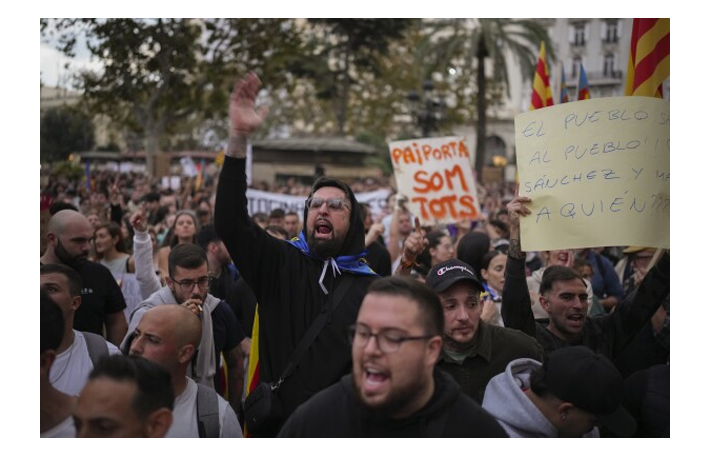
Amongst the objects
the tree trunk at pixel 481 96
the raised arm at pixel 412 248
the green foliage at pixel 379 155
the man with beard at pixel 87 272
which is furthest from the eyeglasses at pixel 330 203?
the green foliage at pixel 379 155

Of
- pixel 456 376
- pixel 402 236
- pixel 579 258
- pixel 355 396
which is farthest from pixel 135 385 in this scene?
pixel 402 236

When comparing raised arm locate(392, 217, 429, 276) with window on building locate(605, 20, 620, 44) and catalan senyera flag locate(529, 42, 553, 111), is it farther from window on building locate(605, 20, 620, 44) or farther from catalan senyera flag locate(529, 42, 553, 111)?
catalan senyera flag locate(529, 42, 553, 111)

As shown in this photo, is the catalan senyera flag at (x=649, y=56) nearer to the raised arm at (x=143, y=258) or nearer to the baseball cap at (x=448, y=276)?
the baseball cap at (x=448, y=276)

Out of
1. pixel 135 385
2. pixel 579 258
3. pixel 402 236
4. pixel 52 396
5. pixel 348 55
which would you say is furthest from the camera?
pixel 348 55

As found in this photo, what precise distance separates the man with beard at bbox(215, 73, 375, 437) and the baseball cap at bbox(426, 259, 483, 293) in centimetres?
29

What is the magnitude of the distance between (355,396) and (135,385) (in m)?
0.78

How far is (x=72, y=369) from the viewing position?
3562 mm

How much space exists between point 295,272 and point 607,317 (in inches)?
70.3

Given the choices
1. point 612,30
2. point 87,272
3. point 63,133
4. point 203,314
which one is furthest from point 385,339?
point 612,30

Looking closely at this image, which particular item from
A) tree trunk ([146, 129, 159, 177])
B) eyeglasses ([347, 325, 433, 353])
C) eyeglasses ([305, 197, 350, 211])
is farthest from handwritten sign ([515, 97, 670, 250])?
tree trunk ([146, 129, 159, 177])

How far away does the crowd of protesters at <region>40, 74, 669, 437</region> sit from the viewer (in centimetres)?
252

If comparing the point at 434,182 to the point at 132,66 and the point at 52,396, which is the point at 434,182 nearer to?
the point at 132,66

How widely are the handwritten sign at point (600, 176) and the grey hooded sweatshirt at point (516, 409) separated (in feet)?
3.16

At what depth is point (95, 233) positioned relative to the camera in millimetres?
6488
